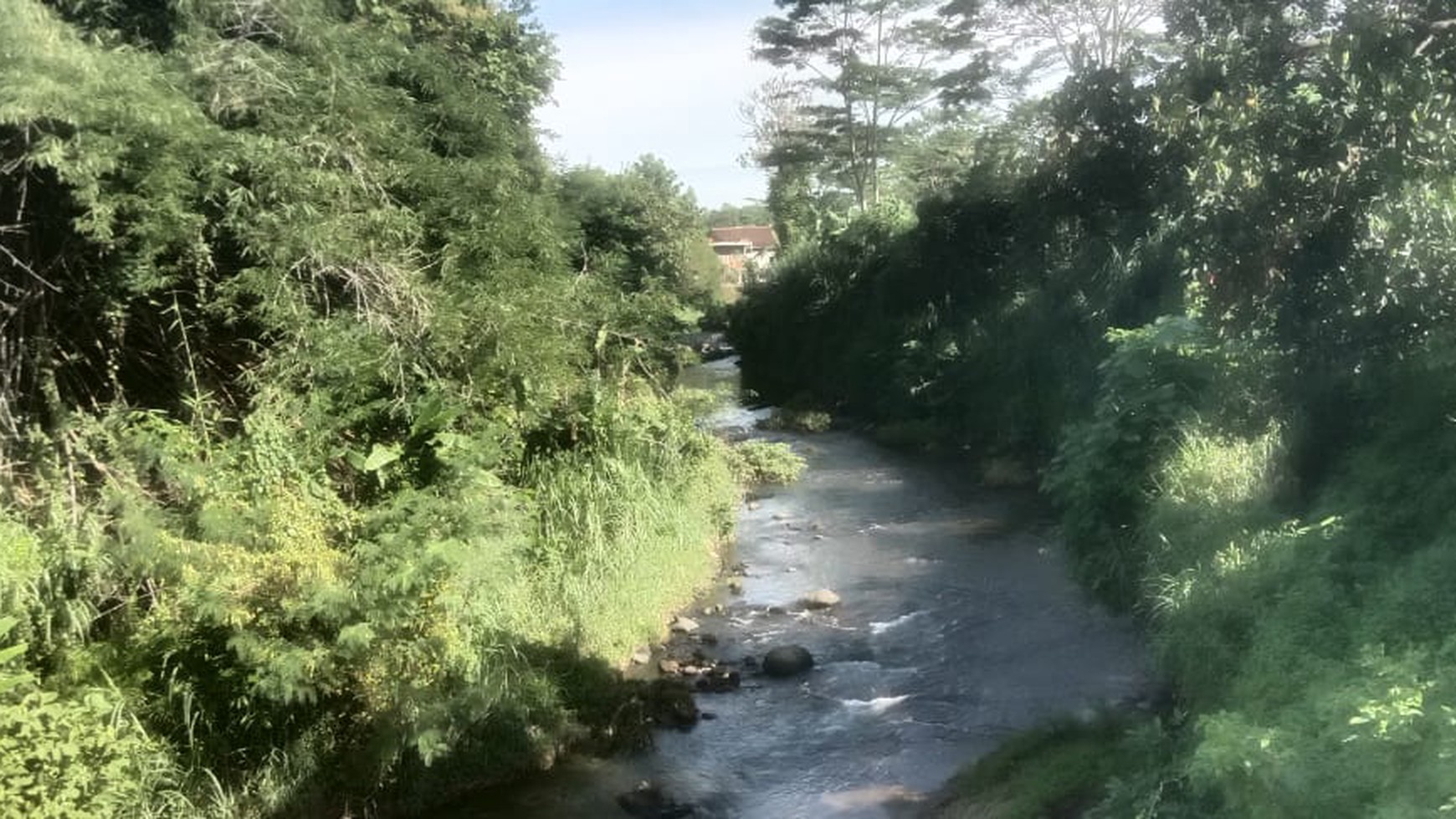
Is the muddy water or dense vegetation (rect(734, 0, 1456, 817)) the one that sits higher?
dense vegetation (rect(734, 0, 1456, 817))

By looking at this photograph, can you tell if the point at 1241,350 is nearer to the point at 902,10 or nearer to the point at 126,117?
the point at 126,117

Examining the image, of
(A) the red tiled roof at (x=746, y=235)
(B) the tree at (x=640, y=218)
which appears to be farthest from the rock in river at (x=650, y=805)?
(A) the red tiled roof at (x=746, y=235)

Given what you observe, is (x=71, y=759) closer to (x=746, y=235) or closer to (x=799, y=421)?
(x=799, y=421)

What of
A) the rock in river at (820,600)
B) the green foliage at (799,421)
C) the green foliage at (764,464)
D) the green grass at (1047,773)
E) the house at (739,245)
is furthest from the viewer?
the house at (739,245)

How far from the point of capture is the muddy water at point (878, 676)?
8266 millimetres

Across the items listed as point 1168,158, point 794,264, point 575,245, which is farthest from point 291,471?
point 794,264

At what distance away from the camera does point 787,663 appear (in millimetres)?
10461

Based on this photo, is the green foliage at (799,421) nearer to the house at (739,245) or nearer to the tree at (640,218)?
the tree at (640,218)

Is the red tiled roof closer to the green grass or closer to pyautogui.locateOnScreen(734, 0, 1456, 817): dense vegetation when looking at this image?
pyautogui.locateOnScreen(734, 0, 1456, 817): dense vegetation

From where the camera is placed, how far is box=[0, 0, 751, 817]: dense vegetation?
21.3 feet

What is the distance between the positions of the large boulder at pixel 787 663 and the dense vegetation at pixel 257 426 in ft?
5.53

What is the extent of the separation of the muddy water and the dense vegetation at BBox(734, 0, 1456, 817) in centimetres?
80

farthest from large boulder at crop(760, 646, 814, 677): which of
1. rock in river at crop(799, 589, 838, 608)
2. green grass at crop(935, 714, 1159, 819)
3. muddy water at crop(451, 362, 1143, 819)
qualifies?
green grass at crop(935, 714, 1159, 819)

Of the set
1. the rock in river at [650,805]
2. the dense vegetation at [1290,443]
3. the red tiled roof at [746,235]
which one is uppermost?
the red tiled roof at [746,235]
